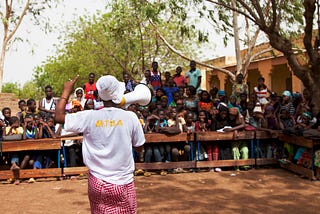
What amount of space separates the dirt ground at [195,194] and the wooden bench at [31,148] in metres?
0.15

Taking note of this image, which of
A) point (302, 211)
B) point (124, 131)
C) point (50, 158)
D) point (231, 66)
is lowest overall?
point (302, 211)

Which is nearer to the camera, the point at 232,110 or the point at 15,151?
the point at 15,151

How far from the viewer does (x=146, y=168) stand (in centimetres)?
816

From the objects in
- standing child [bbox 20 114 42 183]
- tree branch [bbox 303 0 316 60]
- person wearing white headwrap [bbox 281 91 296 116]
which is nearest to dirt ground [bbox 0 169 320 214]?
standing child [bbox 20 114 42 183]

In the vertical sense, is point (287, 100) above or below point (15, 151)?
above

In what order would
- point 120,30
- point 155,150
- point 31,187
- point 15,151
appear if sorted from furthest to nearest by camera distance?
point 120,30
point 155,150
point 15,151
point 31,187

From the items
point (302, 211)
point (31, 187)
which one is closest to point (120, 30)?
point (31, 187)

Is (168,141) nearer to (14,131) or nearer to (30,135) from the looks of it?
(30,135)

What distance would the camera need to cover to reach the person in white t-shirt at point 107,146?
280cm

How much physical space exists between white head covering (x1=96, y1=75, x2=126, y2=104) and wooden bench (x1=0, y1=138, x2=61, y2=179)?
5.16 m

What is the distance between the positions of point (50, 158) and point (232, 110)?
3.91 metres

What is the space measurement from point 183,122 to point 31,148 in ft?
10.5

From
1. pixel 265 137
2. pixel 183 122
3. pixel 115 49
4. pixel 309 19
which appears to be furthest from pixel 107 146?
pixel 115 49

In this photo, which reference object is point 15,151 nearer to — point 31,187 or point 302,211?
point 31,187
